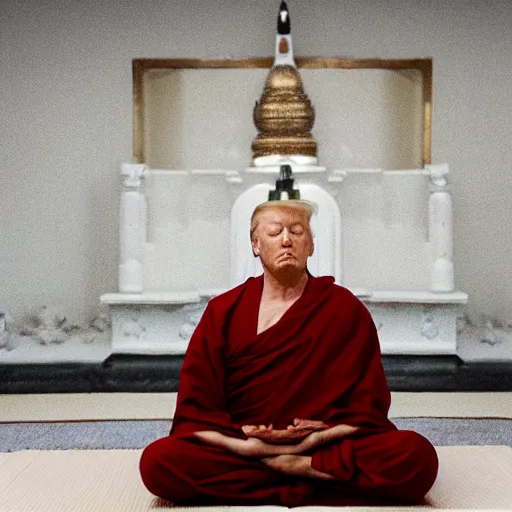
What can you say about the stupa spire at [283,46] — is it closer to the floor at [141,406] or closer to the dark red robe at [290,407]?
the floor at [141,406]

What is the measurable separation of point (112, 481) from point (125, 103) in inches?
153

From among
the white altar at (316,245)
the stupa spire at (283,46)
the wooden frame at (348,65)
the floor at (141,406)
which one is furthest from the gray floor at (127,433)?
the wooden frame at (348,65)

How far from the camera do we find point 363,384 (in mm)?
2203

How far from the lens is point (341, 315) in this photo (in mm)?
2225

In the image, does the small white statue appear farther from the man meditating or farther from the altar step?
the man meditating

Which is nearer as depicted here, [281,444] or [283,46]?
[281,444]

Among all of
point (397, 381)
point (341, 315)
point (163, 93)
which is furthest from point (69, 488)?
point (163, 93)

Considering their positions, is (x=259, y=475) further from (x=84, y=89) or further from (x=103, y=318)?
(x=84, y=89)

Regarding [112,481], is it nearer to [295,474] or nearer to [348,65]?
[295,474]

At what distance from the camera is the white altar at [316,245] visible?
4.87 m

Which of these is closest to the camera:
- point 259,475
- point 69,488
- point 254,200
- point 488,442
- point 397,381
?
point 259,475

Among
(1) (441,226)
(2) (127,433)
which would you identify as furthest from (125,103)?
(2) (127,433)

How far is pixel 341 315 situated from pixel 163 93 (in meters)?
3.90

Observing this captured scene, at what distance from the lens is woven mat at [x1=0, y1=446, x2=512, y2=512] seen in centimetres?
218
